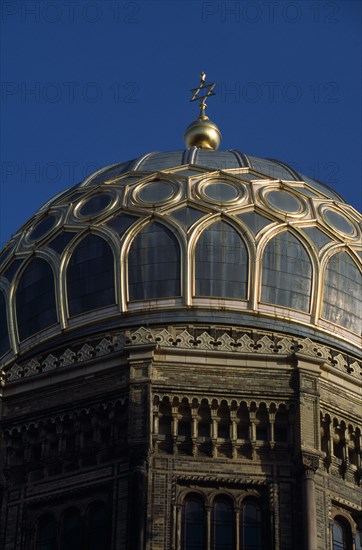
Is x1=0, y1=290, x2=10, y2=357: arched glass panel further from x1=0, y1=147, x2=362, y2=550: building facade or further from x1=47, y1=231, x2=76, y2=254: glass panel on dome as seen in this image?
x1=47, y1=231, x2=76, y2=254: glass panel on dome

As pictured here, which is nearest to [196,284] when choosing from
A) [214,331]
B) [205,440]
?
[214,331]

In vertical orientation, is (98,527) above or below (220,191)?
below

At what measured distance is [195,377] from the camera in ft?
159

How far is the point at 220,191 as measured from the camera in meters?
52.9

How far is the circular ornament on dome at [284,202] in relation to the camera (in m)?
52.7

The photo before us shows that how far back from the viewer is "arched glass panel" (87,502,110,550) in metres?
46.8

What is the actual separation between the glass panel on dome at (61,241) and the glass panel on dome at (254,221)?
12.6ft

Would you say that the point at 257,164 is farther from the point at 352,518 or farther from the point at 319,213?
the point at 352,518

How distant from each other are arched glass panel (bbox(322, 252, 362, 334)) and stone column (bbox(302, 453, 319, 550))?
4.79 metres

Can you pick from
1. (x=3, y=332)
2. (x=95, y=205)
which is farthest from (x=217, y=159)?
(x=3, y=332)

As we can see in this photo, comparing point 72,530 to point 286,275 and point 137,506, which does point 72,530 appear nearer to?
point 137,506

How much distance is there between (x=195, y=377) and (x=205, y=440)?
1.44m

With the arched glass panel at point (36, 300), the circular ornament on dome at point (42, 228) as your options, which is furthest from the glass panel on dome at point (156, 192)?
the arched glass panel at point (36, 300)

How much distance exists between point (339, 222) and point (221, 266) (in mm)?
3944
